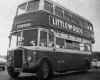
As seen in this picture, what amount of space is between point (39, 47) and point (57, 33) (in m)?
2.47

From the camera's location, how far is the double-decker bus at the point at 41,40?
11242 millimetres

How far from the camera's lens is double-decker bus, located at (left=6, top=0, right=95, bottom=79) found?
11.2 m

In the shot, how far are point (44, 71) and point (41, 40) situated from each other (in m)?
1.71

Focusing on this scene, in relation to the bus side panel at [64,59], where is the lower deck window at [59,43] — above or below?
above

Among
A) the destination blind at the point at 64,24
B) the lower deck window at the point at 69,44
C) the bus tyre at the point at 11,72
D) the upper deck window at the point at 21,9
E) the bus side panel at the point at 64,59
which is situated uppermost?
the upper deck window at the point at 21,9

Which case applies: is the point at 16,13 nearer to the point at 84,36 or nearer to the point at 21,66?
the point at 21,66

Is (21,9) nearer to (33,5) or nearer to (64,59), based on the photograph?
(33,5)

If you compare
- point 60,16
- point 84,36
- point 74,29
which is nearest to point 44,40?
point 60,16

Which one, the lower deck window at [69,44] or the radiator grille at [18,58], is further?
the lower deck window at [69,44]

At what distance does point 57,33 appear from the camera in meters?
13.4

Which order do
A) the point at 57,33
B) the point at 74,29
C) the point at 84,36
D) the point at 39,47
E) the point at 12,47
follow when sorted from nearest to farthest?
the point at 39,47 → the point at 12,47 → the point at 57,33 → the point at 74,29 → the point at 84,36

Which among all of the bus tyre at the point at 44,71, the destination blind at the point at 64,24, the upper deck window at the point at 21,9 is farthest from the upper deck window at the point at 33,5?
the bus tyre at the point at 44,71

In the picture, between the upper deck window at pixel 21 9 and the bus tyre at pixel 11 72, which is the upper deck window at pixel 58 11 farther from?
the bus tyre at pixel 11 72

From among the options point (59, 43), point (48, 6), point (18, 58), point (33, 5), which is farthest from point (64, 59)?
point (33, 5)
